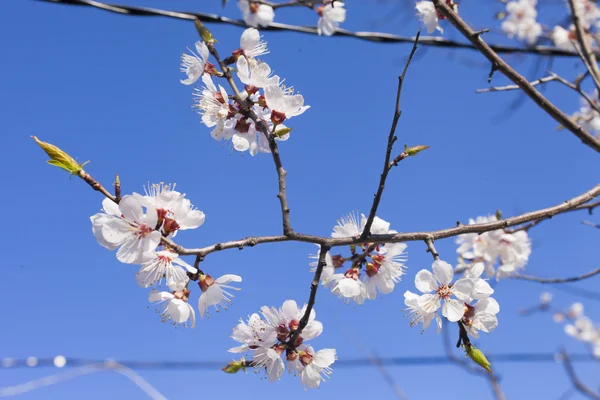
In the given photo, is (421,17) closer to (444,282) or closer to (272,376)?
(444,282)

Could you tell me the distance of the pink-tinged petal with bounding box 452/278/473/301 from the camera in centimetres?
118

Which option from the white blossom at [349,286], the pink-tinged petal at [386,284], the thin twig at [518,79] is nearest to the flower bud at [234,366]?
the white blossom at [349,286]

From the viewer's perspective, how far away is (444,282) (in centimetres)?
119

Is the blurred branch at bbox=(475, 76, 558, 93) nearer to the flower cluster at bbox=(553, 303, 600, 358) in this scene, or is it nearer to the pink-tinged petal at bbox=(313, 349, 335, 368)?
the pink-tinged petal at bbox=(313, 349, 335, 368)

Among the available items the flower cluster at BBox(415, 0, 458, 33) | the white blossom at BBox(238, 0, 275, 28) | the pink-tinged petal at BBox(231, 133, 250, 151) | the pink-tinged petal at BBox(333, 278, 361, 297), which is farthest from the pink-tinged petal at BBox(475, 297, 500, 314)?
the white blossom at BBox(238, 0, 275, 28)

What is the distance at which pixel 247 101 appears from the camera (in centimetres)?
127

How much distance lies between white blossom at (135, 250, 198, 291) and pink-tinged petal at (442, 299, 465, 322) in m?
0.59

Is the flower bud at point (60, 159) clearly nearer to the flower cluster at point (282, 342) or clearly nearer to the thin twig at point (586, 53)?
the flower cluster at point (282, 342)

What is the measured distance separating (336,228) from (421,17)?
1082mm

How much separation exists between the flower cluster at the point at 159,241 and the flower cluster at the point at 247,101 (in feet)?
0.93

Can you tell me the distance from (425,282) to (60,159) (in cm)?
88

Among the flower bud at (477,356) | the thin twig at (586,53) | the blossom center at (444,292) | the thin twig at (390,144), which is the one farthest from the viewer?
the thin twig at (586,53)

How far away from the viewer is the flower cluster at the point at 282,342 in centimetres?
127

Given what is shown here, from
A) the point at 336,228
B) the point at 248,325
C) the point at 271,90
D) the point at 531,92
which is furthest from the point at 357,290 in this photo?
the point at 531,92
